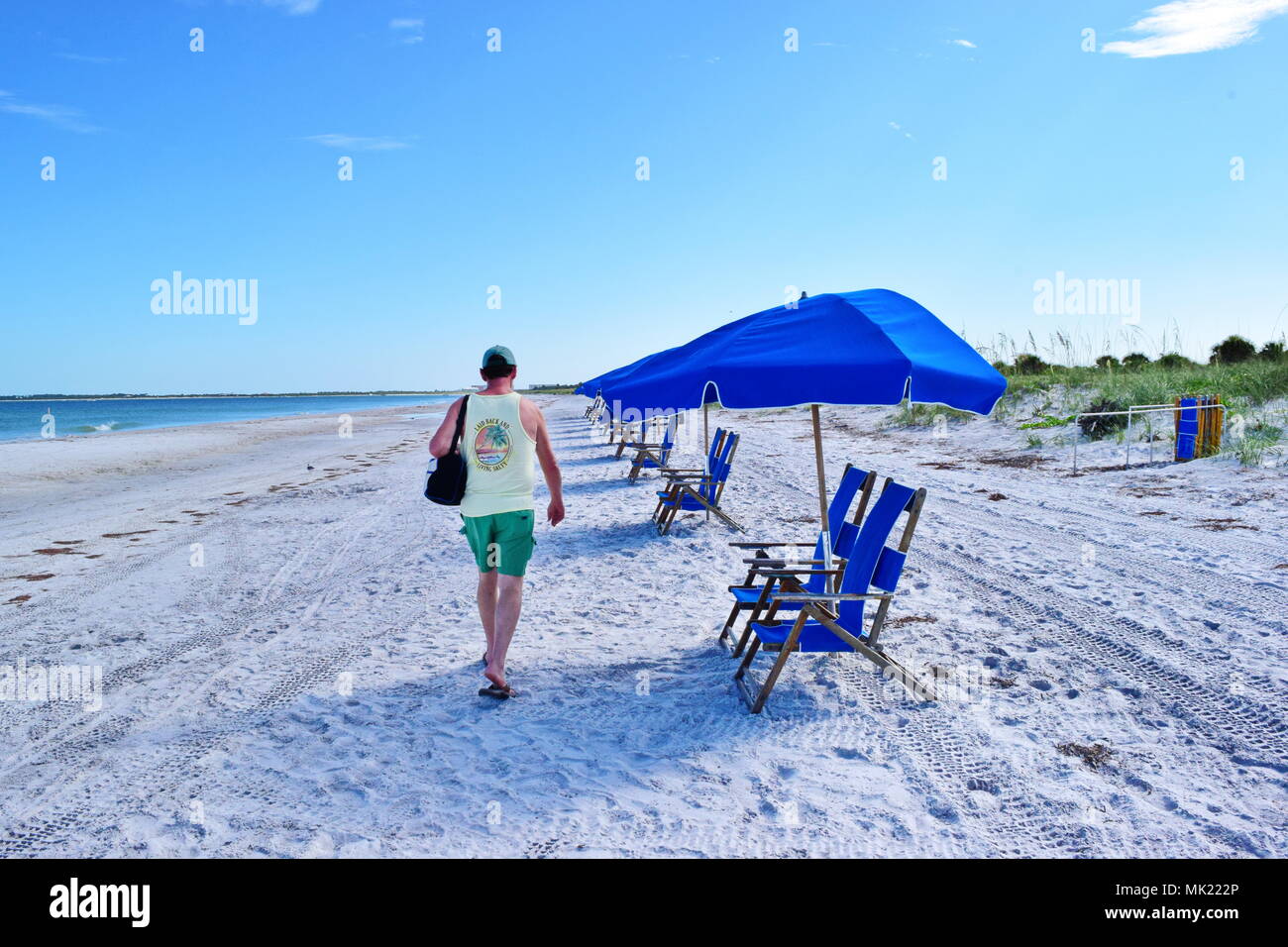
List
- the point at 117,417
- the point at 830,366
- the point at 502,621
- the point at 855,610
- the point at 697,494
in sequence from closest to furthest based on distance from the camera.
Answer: the point at 830,366
the point at 502,621
the point at 855,610
the point at 697,494
the point at 117,417

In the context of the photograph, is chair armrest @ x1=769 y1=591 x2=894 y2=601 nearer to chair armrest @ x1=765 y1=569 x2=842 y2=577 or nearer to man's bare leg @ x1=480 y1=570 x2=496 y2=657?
chair armrest @ x1=765 y1=569 x2=842 y2=577

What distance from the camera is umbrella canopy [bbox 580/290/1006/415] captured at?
3.53m

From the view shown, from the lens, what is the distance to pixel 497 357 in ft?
13.4

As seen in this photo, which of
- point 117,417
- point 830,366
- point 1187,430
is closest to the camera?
point 830,366

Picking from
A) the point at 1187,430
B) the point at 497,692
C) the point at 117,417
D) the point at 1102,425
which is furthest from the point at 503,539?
the point at 117,417

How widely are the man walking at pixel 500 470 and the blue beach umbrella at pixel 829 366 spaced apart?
52 cm

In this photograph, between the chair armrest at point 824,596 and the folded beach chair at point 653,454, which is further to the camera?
the folded beach chair at point 653,454

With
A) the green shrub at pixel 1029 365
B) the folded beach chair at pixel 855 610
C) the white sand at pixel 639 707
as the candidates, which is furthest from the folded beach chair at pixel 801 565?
the green shrub at pixel 1029 365

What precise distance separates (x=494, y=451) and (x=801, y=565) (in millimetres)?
1897

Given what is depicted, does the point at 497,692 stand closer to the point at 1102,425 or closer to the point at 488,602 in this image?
the point at 488,602

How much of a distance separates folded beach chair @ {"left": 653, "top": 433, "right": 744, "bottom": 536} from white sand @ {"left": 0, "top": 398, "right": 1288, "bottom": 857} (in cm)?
27

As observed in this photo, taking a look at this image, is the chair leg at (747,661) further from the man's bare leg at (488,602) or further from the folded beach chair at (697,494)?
the folded beach chair at (697,494)

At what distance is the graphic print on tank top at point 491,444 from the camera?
401 cm

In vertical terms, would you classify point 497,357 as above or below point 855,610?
above
